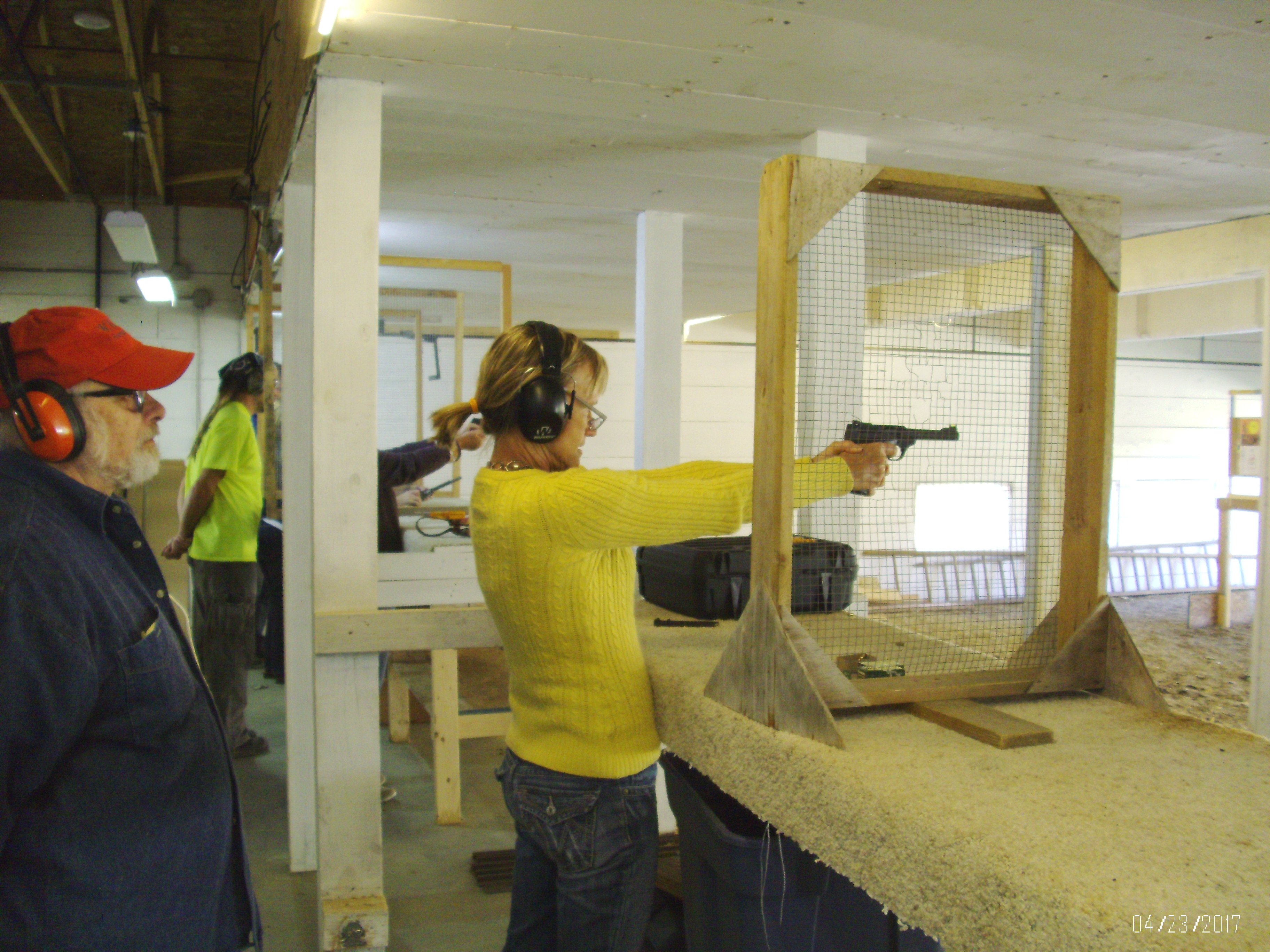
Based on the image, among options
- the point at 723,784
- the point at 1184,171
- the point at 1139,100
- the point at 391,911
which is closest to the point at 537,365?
the point at 723,784

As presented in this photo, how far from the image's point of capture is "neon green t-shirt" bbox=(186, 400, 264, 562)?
364cm

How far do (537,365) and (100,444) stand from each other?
663mm

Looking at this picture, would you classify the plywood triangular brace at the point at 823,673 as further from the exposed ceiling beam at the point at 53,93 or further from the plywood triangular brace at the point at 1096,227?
the exposed ceiling beam at the point at 53,93

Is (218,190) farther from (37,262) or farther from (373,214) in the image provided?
(373,214)

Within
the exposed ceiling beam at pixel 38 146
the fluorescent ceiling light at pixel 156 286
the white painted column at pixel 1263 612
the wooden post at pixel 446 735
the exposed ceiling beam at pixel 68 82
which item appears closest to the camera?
the white painted column at pixel 1263 612

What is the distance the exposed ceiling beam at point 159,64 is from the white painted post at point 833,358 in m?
4.06

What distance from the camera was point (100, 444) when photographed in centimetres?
130

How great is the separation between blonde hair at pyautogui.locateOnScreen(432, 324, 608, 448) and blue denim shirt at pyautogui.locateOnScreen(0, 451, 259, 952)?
565 millimetres

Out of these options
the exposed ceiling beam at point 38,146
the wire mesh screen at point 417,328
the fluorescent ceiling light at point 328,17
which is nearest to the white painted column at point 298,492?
the fluorescent ceiling light at point 328,17

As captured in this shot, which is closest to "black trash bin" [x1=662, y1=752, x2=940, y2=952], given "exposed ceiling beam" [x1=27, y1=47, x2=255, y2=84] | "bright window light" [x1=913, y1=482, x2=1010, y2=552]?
"exposed ceiling beam" [x1=27, y1=47, x2=255, y2=84]

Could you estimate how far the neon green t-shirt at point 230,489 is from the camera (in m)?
3.64

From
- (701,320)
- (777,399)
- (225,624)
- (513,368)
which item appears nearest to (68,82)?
(225,624)

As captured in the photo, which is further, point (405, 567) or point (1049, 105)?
point (405, 567)

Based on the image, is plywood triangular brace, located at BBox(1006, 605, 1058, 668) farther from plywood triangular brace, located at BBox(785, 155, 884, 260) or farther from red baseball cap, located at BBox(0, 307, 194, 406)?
red baseball cap, located at BBox(0, 307, 194, 406)
